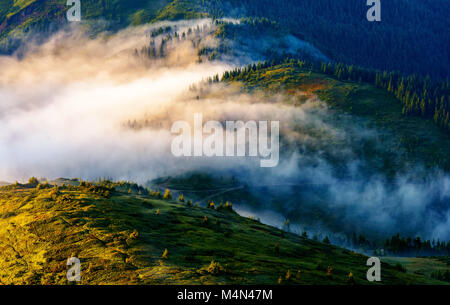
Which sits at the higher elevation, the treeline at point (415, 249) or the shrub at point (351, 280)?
the shrub at point (351, 280)

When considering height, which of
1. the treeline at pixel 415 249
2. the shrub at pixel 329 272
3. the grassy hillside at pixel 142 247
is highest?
the grassy hillside at pixel 142 247

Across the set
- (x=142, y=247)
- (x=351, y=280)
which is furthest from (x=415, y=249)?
(x=142, y=247)

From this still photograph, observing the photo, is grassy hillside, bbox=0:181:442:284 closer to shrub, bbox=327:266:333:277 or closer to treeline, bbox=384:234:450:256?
shrub, bbox=327:266:333:277

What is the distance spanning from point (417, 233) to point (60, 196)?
17238 cm

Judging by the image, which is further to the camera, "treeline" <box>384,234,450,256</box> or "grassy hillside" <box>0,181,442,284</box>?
"treeline" <box>384,234,450,256</box>

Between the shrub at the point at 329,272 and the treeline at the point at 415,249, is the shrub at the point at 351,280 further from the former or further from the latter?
the treeline at the point at 415,249

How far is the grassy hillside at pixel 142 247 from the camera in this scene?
161 ft

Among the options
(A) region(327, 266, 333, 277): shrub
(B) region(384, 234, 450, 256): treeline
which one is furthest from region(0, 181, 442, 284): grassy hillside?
(B) region(384, 234, 450, 256): treeline

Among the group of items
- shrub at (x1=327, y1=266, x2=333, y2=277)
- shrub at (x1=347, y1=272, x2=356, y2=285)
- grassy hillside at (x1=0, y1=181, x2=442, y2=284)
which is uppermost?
grassy hillside at (x1=0, y1=181, x2=442, y2=284)

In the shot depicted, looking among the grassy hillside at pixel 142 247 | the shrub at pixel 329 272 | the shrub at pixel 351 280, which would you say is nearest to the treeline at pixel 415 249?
the grassy hillside at pixel 142 247

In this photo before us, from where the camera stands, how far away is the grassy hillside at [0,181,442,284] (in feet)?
161
